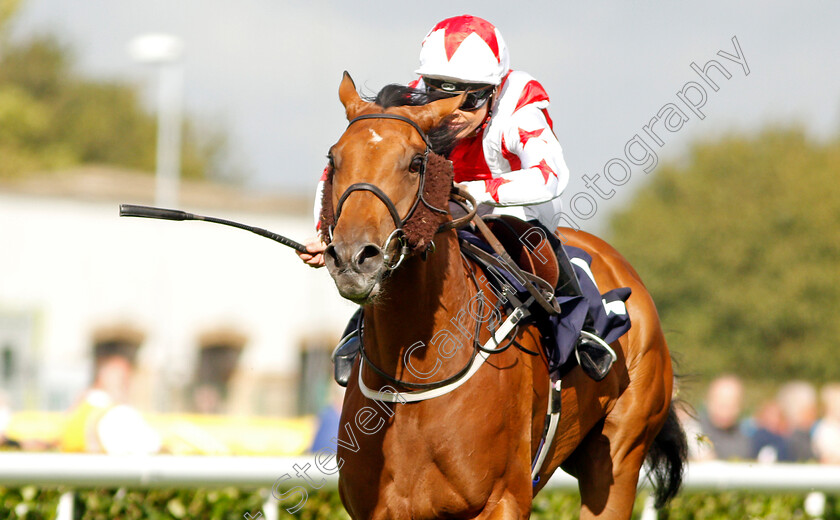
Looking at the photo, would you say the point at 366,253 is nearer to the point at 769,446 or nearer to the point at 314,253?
the point at 314,253

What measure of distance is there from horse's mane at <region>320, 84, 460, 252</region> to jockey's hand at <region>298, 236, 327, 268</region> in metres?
0.14

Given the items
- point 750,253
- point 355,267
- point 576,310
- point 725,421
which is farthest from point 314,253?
point 750,253

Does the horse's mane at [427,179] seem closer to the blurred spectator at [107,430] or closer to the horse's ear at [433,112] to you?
the horse's ear at [433,112]

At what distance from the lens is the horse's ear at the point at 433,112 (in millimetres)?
3268

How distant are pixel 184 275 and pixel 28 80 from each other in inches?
591

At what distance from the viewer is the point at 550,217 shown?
4.06m

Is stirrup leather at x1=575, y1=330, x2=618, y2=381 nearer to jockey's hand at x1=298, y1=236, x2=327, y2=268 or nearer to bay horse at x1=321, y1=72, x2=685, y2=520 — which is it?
bay horse at x1=321, y1=72, x2=685, y2=520

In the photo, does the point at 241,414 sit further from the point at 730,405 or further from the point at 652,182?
the point at 652,182

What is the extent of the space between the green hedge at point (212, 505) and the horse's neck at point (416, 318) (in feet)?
7.02

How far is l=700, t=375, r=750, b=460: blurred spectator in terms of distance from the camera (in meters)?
8.52

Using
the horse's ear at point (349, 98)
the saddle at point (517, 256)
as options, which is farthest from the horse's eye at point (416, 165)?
the saddle at point (517, 256)

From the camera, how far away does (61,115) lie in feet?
115

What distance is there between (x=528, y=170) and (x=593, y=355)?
88cm

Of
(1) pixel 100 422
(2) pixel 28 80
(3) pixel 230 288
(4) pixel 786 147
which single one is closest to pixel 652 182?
(4) pixel 786 147
